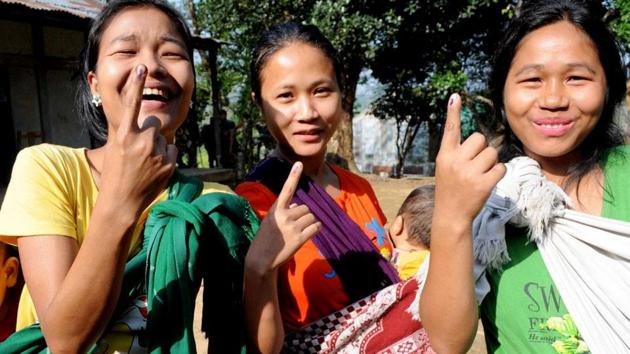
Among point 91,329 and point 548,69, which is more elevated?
point 548,69

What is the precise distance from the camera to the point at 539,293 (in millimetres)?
1271

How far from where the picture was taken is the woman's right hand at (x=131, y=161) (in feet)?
3.32

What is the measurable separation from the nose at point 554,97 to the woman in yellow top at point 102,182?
0.94 m

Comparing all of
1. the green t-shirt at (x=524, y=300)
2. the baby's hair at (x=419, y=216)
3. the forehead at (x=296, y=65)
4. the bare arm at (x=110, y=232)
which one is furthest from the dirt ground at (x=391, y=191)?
the bare arm at (x=110, y=232)

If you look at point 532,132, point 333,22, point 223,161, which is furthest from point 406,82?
point 532,132

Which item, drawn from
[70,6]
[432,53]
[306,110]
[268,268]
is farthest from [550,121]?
[432,53]

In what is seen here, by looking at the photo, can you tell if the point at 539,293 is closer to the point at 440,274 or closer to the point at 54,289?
the point at 440,274

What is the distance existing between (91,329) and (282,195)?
543mm

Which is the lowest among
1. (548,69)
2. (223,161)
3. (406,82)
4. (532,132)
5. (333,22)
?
(223,161)

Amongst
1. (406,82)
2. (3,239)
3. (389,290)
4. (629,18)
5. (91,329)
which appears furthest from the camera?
(406,82)

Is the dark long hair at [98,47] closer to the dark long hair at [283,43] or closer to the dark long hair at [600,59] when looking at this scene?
the dark long hair at [283,43]

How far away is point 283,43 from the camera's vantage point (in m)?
1.65

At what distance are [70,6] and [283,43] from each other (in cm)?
660

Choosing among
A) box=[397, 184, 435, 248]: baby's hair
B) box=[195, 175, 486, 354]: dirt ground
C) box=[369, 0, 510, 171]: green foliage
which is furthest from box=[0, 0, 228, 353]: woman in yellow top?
box=[369, 0, 510, 171]: green foliage
